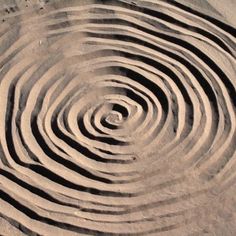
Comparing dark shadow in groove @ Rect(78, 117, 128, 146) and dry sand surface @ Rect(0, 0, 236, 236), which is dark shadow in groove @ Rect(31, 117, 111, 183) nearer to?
dry sand surface @ Rect(0, 0, 236, 236)

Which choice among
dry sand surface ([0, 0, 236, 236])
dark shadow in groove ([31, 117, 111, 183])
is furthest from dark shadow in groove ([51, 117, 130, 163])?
dark shadow in groove ([31, 117, 111, 183])

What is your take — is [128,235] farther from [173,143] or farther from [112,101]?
[112,101]

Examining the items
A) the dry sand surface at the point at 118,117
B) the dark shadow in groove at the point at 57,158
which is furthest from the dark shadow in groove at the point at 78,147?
the dark shadow in groove at the point at 57,158

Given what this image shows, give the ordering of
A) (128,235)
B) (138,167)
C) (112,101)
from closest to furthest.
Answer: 1. (128,235)
2. (138,167)
3. (112,101)

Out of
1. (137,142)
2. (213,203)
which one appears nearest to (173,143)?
(137,142)

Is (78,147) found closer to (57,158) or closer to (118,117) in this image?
(57,158)

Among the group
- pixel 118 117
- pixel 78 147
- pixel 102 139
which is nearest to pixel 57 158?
pixel 78 147

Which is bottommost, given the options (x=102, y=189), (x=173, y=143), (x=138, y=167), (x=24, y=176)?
(x=24, y=176)

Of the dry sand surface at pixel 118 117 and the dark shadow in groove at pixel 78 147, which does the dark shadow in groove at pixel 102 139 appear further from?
the dark shadow in groove at pixel 78 147
